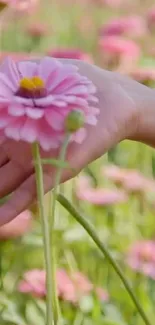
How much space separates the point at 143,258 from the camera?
0.78 metres

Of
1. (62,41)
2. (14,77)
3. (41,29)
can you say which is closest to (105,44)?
(41,29)

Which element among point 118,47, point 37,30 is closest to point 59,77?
point 118,47

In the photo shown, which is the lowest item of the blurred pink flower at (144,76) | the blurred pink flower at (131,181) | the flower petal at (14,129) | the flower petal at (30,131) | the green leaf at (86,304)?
the blurred pink flower at (131,181)

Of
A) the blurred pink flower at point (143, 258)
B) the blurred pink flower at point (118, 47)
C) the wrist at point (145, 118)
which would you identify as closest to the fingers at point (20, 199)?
the wrist at point (145, 118)

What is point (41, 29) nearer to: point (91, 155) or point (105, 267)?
point (105, 267)

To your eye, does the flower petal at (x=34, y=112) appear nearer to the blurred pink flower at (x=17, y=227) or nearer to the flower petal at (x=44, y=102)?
the flower petal at (x=44, y=102)

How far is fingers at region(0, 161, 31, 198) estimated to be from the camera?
0.48m

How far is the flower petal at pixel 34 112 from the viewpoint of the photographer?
0.38 m

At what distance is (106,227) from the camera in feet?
2.93

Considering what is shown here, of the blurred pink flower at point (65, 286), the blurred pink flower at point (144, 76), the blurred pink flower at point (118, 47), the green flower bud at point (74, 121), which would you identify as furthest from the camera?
the blurred pink flower at point (118, 47)

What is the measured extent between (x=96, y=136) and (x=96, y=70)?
75 mm

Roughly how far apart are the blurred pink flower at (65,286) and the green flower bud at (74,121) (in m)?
0.34

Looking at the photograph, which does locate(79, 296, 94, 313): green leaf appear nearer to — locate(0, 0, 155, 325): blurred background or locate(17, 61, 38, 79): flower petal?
locate(0, 0, 155, 325): blurred background

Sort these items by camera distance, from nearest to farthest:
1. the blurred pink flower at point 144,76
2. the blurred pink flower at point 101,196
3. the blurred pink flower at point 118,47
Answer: the blurred pink flower at point 101,196 → the blurred pink flower at point 144,76 → the blurred pink flower at point 118,47
